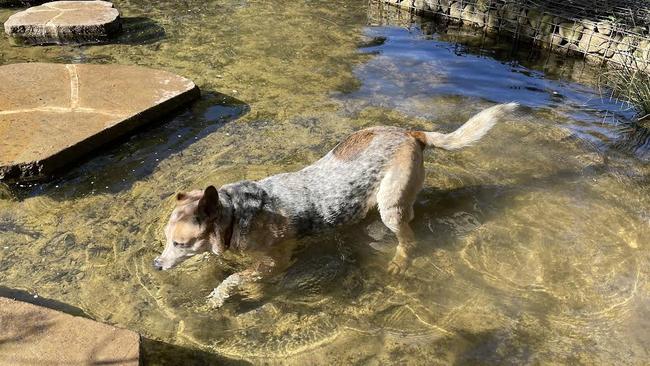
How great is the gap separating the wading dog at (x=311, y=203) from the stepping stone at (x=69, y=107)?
6.98ft

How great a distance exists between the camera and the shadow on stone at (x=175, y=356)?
3.32 meters

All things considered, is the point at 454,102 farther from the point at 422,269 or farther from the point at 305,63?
the point at 422,269

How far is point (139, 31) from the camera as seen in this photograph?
8.84m

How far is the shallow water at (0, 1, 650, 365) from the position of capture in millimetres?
3580

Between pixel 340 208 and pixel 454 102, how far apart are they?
3318 mm

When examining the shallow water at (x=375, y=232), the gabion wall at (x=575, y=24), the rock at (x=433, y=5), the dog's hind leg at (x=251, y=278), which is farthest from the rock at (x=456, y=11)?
the dog's hind leg at (x=251, y=278)

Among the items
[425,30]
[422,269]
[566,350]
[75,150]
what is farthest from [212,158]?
[425,30]

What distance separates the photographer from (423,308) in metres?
3.81

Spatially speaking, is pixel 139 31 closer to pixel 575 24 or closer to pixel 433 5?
pixel 433 5

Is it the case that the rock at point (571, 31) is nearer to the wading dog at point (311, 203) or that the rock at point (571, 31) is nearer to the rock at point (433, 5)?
the rock at point (433, 5)

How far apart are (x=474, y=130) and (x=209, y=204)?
2.27 meters

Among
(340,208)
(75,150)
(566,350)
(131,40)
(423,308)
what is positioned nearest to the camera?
(566,350)

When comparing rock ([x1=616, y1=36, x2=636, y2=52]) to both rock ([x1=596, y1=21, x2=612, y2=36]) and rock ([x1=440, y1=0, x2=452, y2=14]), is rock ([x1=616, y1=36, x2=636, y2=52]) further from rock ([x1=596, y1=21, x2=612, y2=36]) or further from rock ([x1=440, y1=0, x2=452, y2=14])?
rock ([x1=440, y1=0, x2=452, y2=14])

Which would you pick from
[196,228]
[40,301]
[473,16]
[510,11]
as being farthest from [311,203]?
[473,16]
